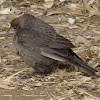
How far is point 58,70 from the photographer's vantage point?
18.8 ft

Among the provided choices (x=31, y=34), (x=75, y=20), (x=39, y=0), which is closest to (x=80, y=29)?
(x=75, y=20)

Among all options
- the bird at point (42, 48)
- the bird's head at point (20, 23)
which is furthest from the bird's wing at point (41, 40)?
the bird's head at point (20, 23)

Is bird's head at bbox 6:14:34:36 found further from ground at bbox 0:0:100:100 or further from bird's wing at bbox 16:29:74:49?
ground at bbox 0:0:100:100

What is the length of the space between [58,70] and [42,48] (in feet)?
1.56

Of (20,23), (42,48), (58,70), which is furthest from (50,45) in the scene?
(20,23)

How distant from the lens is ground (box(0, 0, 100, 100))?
511cm

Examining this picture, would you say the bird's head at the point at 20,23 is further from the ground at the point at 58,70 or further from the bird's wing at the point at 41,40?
the ground at the point at 58,70

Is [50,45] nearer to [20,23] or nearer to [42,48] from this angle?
[42,48]

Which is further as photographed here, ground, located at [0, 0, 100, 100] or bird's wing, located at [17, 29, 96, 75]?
bird's wing, located at [17, 29, 96, 75]

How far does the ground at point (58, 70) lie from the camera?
16.8 ft

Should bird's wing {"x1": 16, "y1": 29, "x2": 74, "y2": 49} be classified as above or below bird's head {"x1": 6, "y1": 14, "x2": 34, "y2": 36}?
below

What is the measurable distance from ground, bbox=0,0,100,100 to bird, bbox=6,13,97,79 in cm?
18

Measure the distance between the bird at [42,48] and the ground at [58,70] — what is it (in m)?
0.18

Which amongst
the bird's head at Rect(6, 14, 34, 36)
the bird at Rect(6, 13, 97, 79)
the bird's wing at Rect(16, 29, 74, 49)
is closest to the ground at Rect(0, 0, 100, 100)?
the bird at Rect(6, 13, 97, 79)
